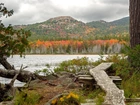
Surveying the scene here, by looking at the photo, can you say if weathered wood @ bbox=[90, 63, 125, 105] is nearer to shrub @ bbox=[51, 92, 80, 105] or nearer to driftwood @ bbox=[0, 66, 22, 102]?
shrub @ bbox=[51, 92, 80, 105]

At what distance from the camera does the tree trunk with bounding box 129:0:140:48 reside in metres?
9.16

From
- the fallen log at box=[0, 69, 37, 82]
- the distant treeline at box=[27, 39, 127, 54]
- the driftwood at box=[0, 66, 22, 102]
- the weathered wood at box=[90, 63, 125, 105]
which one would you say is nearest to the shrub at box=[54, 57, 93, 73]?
the fallen log at box=[0, 69, 37, 82]

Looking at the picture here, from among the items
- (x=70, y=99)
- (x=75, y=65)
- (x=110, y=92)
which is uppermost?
(x=75, y=65)

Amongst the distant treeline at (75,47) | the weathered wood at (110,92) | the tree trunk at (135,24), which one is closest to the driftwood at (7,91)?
the weathered wood at (110,92)

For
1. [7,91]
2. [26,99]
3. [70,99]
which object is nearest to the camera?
[70,99]

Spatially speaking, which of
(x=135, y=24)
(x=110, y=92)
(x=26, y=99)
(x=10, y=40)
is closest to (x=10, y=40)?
(x=10, y=40)

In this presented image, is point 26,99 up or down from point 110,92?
down

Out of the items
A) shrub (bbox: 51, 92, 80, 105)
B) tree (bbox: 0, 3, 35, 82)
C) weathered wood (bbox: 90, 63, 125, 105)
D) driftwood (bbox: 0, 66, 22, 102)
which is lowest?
driftwood (bbox: 0, 66, 22, 102)

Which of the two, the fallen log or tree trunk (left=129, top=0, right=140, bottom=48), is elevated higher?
tree trunk (left=129, top=0, right=140, bottom=48)

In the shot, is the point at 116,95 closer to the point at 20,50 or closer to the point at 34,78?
the point at 20,50

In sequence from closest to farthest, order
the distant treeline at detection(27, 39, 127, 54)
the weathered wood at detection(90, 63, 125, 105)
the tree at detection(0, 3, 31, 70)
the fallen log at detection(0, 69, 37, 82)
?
the weathered wood at detection(90, 63, 125, 105)
the tree at detection(0, 3, 31, 70)
the fallen log at detection(0, 69, 37, 82)
the distant treeline at detection(27, 39, 127, 54)

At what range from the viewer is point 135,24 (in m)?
9.23

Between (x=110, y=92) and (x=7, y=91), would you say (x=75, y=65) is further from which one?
(x=110, y=92)

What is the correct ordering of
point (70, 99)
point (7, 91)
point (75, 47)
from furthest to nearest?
point (75, 47) → point (7, 91) → point (70, 99)
